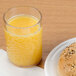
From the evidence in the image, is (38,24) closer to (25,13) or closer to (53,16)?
(25,13)

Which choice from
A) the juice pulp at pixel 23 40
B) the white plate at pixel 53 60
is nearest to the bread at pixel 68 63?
the white plate at pixel 53 60

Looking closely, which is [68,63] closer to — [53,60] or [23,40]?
[53,60]

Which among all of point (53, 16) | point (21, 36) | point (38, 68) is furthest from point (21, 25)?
point (53, 16)

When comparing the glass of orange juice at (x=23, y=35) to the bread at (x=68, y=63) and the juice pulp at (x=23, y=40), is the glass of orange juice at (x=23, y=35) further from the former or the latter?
the bread at (x=68, y=63)

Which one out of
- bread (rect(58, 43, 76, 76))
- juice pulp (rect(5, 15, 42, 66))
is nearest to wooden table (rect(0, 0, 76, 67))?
juice pulp (rect(5, 15, 42, 66))

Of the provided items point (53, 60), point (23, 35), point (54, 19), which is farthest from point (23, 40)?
point (54, 19)

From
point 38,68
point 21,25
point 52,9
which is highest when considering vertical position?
point 21,25
